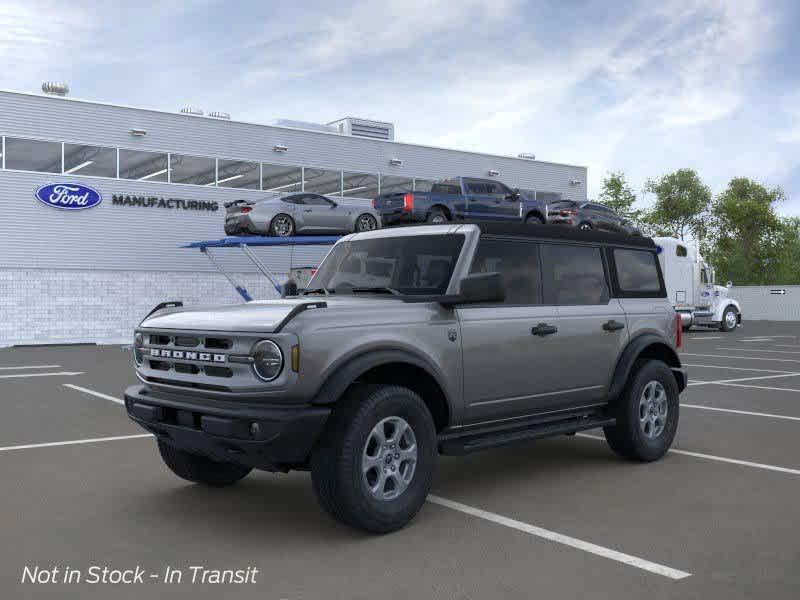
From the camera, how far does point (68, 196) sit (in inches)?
1146

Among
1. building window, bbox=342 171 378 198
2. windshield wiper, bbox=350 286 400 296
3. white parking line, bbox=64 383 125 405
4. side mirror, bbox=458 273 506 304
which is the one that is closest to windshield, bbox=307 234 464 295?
windshield wiper, bbox=350 286 400 296

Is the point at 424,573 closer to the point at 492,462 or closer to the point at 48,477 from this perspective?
the point at 492,462

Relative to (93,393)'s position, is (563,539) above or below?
above

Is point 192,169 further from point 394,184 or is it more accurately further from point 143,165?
point 394,184

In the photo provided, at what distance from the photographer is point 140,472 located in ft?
22.6

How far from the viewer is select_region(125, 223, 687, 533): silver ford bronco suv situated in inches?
190

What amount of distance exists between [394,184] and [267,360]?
32.3 metres

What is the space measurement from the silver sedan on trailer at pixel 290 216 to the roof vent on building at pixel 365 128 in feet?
42.3

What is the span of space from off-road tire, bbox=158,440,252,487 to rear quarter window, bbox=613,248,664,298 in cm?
358

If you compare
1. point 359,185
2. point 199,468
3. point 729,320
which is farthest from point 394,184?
point 199,468

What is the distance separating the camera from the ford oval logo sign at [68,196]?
28672 millimetres

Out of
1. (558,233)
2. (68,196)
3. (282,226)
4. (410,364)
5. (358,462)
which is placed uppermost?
(68,196)

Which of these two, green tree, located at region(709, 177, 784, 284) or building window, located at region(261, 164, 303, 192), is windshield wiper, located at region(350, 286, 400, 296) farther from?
green tree, located at region(709, 177, 784, 284)

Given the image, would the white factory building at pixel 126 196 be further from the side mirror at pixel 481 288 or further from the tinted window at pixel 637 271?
the side mirror at pixel 481 288
